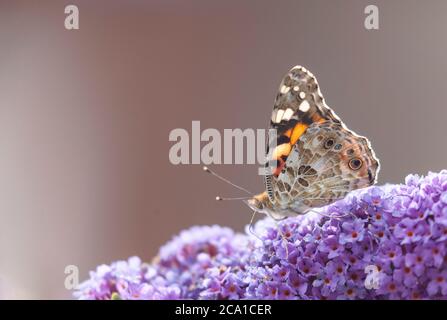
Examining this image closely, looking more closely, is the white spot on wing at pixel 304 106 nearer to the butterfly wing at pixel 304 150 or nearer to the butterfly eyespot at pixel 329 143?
the butterfly wing at pixel 304 150

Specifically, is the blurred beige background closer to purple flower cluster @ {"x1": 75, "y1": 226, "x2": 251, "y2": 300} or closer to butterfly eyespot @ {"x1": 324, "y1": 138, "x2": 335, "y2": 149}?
purple flower cluster @ {"x1": 75, "y1": 226, "x2": 251, "y2": 300}

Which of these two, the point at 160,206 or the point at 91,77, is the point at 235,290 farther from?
the point at 91,77

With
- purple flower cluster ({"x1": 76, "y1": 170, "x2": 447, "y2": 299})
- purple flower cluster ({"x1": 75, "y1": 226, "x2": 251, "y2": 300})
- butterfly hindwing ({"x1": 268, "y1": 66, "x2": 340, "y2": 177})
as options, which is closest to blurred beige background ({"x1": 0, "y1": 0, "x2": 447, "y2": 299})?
purple flower cluster ({"x1": 75, "y1": 226, "x2": 251, "y2": 300})

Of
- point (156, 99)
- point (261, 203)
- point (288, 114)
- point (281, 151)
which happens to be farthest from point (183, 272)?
point (156, 99)

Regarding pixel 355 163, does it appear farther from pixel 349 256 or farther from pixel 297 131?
pixel 349 256

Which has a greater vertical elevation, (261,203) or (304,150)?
(304,150)

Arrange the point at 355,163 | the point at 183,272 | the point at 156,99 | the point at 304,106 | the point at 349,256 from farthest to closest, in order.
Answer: the point at 156,99 < the point at 183,272 < the point at 304,106 < the point at 355,163 < the point at 349,256

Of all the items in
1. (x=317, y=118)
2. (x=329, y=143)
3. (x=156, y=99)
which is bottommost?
(x=329, y=143)
